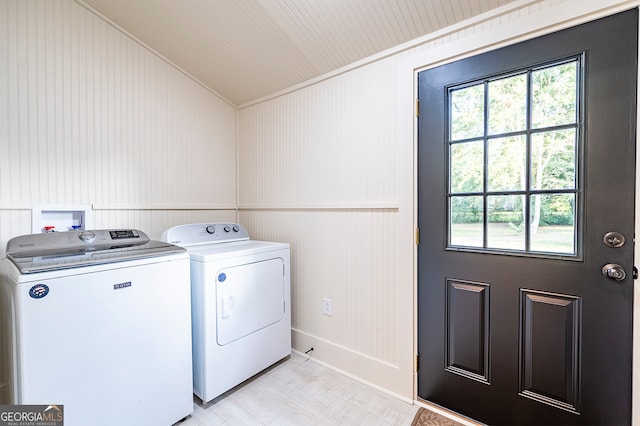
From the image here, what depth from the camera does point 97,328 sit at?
1.26 metres

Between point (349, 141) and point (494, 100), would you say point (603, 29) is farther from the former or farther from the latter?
point (349, 141)

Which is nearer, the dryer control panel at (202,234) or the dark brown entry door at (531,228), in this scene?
the dark brown entry door at (531,228)

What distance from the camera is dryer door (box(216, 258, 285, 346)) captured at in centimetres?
173

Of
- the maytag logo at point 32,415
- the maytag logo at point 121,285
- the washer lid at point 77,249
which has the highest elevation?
the washer lid at point 77,249

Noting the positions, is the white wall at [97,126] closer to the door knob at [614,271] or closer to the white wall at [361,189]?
the white wall at [361,189]

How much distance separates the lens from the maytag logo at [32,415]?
1.13m

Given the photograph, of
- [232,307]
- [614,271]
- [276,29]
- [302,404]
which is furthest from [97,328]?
[614,271]

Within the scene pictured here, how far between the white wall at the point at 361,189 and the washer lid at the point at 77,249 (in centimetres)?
100

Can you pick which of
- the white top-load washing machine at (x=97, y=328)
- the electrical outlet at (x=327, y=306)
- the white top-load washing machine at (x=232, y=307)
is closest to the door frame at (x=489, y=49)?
the electrical outlet at (x=327, y=306)

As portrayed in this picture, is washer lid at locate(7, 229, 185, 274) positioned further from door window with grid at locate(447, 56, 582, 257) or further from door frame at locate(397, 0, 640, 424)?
door window with grid at locate(447, 56, 582, 257)

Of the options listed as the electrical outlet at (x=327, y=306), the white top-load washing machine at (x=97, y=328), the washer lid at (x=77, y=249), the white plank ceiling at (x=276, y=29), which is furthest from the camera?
the electrical outlet at (x=327, y=306)

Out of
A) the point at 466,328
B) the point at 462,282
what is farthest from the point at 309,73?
the point at 466,328

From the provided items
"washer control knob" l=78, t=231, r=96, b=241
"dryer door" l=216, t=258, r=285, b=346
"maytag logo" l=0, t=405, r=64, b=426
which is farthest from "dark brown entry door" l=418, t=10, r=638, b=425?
"washer control knob" l=78, t=231, r=96, b=241

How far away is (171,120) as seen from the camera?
2.28 metres
